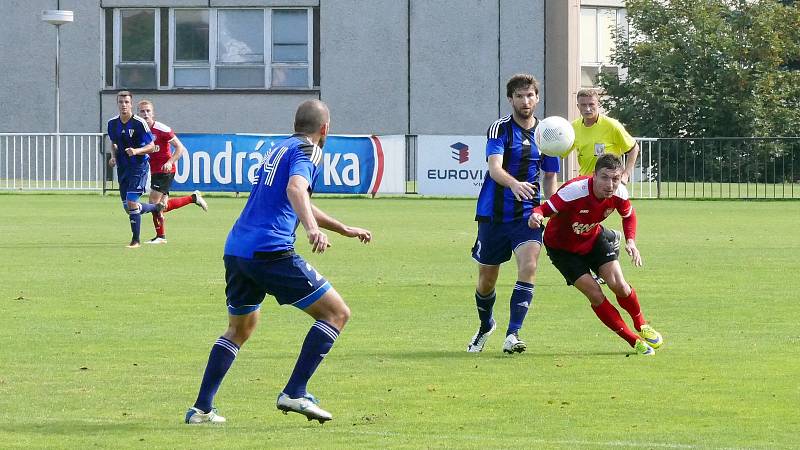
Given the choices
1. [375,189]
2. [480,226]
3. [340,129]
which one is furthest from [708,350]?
[340,129]

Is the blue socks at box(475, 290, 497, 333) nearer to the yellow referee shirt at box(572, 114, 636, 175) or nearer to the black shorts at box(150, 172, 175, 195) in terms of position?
the yellow referee shirt at box(572, 114, 636, 175)

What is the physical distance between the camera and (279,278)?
827cm

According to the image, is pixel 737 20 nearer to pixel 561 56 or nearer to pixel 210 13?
pixel 561 56

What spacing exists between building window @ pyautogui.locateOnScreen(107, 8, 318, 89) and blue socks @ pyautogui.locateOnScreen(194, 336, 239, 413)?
39.3m

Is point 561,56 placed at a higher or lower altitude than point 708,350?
higher

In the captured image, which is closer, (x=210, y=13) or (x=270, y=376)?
(x=270, y=376)

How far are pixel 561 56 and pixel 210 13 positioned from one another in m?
10.4

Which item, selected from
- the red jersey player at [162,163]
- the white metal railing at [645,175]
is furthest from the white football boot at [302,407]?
the white metal railing at [645,175]

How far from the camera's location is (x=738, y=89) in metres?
53.5

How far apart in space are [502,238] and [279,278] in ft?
12.0

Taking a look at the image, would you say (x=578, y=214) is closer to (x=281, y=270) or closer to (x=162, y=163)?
(x=281, y=270)

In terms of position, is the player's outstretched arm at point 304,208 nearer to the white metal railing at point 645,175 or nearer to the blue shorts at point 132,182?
the blue shorts at point 132,182

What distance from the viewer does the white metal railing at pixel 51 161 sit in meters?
38.6

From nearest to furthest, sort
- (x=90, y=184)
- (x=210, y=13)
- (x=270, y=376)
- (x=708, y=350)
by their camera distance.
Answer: (x=270, y=376) < (x=708, y=350) < (x=90, y=184) < (x=210, y=13)
